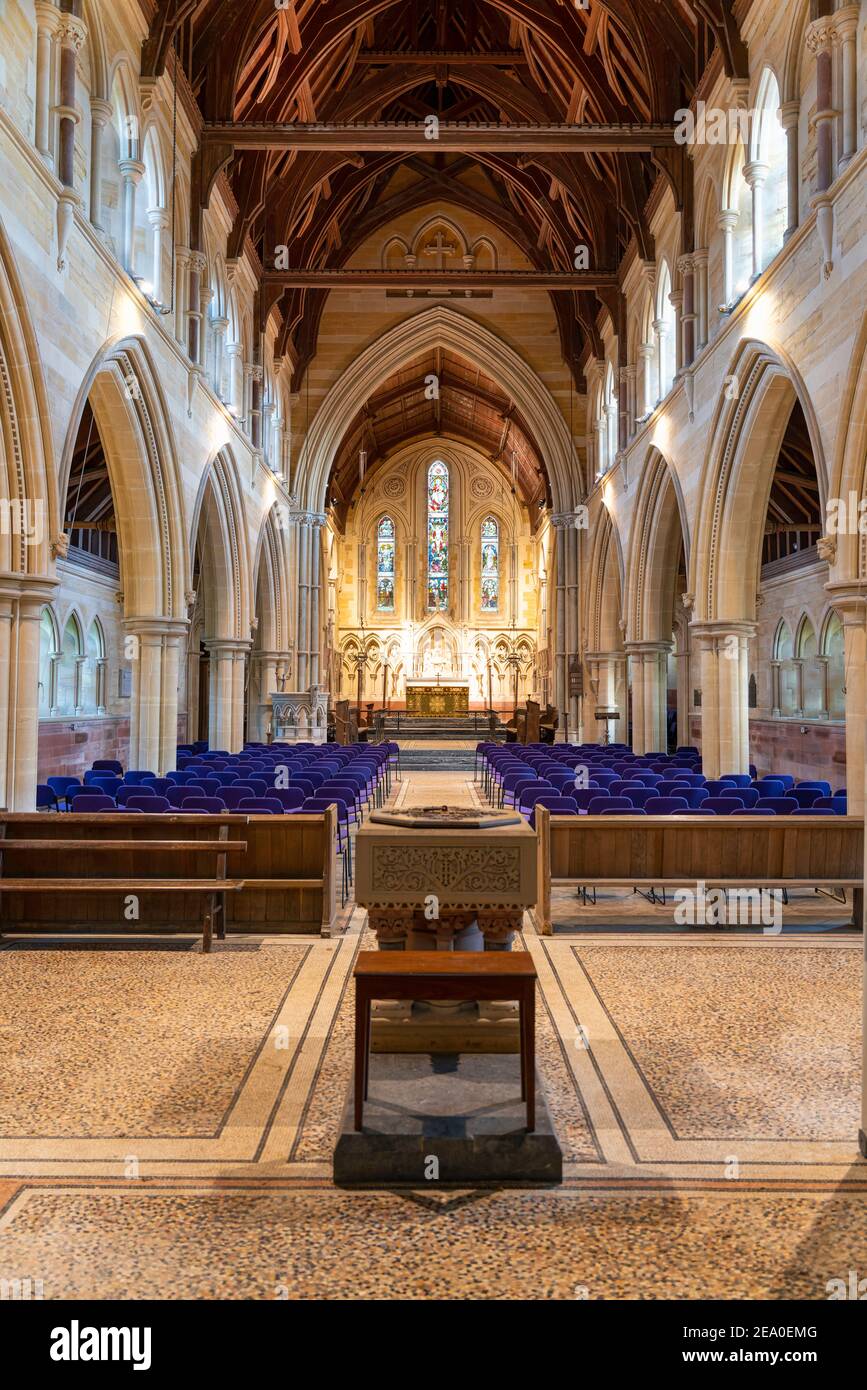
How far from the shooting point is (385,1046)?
4258mm

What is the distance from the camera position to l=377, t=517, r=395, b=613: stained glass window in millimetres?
43156

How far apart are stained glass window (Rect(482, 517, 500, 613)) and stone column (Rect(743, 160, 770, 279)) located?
29.8 m

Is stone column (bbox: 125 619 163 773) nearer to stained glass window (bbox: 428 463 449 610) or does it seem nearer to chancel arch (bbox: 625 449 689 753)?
chancel arch (bbox: 625 449 689 753)

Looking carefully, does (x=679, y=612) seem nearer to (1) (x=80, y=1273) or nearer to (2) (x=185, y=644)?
(2) (x=185, y=644)

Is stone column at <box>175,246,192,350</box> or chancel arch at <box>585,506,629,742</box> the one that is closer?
stone column at <box>175,246,192,350</box>

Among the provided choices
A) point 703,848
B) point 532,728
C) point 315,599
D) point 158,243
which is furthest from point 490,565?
point 703,848

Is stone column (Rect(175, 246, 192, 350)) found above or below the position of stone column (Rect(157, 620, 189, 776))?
above

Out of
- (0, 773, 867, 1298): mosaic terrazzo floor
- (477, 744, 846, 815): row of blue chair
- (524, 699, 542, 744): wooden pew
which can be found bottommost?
(0, 773, 867, 1298): mosaic terrazzo floor

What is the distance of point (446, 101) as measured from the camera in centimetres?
2656

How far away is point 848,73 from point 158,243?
31.8ft

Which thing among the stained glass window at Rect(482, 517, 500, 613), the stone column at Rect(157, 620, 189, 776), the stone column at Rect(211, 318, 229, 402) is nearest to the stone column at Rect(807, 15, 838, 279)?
the stone column at Rect(157, 620, 189, 776)

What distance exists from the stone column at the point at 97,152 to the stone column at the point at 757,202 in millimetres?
8217

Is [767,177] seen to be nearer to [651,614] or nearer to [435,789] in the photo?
[651,614]

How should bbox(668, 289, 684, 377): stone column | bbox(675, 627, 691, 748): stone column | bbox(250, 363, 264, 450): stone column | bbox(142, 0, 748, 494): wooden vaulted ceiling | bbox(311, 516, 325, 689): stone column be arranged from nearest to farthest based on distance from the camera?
bbox(142, 0, 748, 494): wooden vaulted ceiling
bbox(668, 289, 684, 377): stone column
bbox(250, 363, 264, 450): stone column
bbox(675, 627, 691, 748): stone column
bbox(311, 516, 325, 689): stone column
